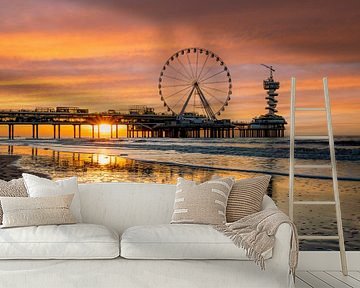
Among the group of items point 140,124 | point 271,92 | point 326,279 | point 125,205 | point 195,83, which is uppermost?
point 195,83

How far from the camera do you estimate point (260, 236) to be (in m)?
3.28

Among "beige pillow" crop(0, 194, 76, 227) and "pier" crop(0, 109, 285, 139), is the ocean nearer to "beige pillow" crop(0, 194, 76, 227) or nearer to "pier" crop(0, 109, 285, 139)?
"pier" crop(0, 109, 285, 139)

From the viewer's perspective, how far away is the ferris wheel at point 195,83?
690 centimetres

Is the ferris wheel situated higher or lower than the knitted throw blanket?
higher

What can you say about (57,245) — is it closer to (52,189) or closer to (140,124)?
(52,189)

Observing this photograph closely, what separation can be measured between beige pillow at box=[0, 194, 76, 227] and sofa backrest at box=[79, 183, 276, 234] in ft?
1.11

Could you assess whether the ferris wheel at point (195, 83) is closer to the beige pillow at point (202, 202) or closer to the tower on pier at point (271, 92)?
the tower on pier at point (271, 92)

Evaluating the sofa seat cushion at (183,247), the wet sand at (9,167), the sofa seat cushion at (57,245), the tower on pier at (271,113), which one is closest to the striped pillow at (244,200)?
the sofa seat cushion at (183,247)

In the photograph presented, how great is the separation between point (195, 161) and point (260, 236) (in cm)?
485

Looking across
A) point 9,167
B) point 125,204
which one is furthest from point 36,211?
point 9,167

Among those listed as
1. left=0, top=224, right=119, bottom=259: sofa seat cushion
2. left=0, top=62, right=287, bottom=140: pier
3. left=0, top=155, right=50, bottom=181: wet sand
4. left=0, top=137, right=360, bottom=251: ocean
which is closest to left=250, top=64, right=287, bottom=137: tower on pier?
left=0, top=62, right=287, bottom=140: pier

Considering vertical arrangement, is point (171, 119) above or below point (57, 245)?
above

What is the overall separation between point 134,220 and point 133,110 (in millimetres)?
3142

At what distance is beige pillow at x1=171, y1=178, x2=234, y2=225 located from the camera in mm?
3699
